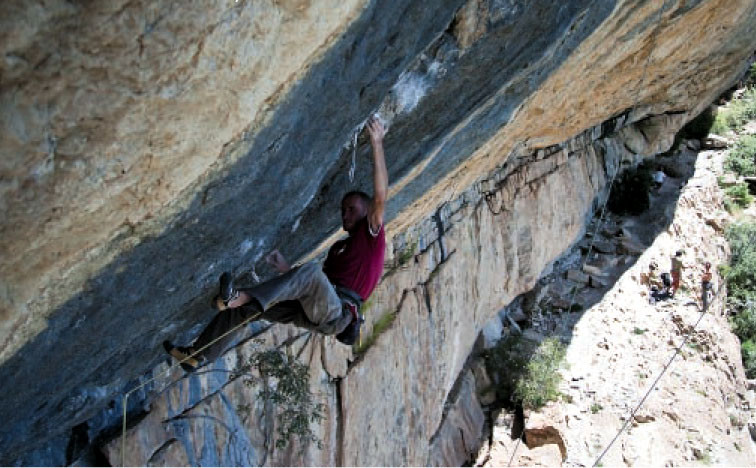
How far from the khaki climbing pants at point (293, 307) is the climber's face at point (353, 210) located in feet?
0.89

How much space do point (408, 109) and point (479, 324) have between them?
18.6 feet

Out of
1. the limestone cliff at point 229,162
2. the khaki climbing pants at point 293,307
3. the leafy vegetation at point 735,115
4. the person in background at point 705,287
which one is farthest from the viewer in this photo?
Result: the leafy vegetation at point 735,115

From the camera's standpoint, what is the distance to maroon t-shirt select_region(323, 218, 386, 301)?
3.54 meters

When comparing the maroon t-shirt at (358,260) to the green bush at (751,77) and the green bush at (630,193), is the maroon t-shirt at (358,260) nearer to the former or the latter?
the green bush at (630,193)

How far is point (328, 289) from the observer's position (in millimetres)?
3471

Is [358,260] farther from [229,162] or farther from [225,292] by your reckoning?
[229,162]

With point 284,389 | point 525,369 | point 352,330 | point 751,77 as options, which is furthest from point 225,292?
point 751,77

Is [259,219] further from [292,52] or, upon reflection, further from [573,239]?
[573,239]

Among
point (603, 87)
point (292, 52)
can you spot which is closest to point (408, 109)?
point (292, 52)

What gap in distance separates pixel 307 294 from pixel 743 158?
48.4 ft

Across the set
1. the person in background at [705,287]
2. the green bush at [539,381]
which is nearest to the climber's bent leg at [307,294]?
the green bush at [539,381]

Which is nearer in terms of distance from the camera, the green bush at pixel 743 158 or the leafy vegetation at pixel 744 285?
the leafy vegetation at pixel 744 285

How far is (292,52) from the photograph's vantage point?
249cm

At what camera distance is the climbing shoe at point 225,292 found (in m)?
3.10
